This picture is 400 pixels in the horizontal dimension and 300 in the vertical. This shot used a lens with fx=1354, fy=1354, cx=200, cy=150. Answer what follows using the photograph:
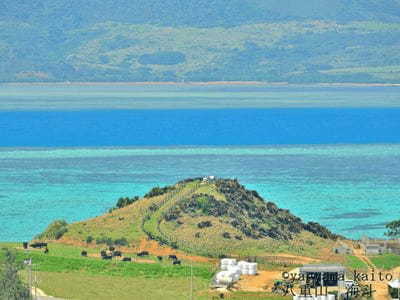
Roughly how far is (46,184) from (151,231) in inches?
2291

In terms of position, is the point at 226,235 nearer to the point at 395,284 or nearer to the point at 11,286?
the point at 395,284

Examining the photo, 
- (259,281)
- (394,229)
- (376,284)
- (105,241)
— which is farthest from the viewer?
(394,229)

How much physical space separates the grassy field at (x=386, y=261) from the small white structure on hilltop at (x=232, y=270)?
8.66 metres

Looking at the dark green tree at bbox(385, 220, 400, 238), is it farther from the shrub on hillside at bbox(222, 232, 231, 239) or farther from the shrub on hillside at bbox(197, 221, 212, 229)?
the shrub on hillside at bbox(222, 232, 231, 239)

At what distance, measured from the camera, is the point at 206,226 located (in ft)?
294

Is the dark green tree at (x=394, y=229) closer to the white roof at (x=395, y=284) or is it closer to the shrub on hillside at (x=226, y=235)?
the shrub on hillside at (x=226, y=235)

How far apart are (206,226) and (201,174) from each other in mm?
60234

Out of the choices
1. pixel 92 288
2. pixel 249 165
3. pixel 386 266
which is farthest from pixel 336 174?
pixel 92 288

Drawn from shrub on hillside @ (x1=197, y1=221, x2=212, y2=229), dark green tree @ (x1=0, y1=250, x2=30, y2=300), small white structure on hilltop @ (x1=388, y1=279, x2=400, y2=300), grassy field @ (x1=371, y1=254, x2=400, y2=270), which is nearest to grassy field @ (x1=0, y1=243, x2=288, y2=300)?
small white structure on hilltop @ (x1=388, y1=279, x2=400, y2=300)

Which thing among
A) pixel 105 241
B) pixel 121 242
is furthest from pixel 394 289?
pixel 105 241

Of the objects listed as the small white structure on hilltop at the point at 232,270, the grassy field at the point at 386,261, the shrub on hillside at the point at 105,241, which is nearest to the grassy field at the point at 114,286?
the small white structure on hilltop at the point at 232,270

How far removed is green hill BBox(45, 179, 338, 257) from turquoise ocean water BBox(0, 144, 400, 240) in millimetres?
9429

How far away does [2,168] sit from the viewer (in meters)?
168

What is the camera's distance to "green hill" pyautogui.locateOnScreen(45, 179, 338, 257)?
85.4 metres
